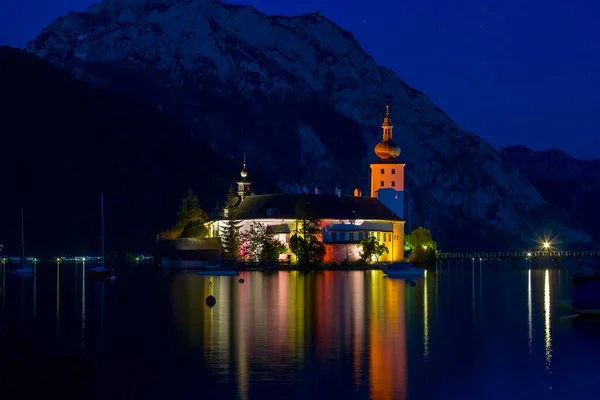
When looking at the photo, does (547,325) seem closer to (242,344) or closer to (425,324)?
(425,324)

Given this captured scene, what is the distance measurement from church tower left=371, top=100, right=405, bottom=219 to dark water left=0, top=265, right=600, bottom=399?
270ft

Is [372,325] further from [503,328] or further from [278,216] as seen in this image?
[278,216]

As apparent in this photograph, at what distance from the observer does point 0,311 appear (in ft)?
224

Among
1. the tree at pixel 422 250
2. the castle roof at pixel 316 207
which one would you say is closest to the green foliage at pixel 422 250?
the tree at pixel 422 250

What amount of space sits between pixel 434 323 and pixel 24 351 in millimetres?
23980

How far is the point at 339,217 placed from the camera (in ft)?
505

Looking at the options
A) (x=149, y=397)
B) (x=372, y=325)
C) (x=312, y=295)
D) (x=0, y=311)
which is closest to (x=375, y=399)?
(x=149, y=397)

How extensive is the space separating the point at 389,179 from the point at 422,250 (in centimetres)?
1470

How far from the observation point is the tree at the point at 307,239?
465 feet

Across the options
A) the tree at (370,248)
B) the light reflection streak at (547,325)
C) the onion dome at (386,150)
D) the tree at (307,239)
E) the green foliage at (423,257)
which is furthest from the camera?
the onion dome at (386,150)

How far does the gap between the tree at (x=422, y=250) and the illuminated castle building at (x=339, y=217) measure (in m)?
2.93

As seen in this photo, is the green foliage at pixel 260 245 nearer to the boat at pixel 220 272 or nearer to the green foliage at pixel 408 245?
the boat at pixel 220 272

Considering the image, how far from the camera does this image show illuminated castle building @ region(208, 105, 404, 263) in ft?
498

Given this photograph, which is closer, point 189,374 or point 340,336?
point 189,374
